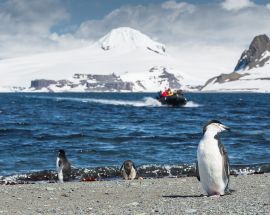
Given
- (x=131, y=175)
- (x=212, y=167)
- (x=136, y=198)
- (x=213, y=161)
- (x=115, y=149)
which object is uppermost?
(x=213, y=161)

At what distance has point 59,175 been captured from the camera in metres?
17.0

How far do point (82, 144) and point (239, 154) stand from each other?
784cm

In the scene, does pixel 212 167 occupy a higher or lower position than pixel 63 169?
higher

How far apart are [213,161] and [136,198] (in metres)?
1.71

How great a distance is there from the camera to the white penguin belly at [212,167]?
35.2 feet

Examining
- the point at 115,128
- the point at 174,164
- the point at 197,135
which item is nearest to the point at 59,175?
the point at 174,164

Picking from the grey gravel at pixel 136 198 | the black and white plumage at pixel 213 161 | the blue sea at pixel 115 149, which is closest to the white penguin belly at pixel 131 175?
the grey gravel at pixel 136 198

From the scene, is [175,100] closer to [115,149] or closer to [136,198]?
[115,149]

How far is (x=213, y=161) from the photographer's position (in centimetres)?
1079

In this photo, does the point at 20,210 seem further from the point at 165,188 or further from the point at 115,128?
the point at 115,128

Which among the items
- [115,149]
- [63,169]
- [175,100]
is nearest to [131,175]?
[63,169]

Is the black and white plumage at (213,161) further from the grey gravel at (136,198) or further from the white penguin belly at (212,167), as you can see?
the grey gravel at (136,198)

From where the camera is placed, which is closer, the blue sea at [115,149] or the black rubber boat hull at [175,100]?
the blue sea at [115,149]

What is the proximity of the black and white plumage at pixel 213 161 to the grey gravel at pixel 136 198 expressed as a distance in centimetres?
31
